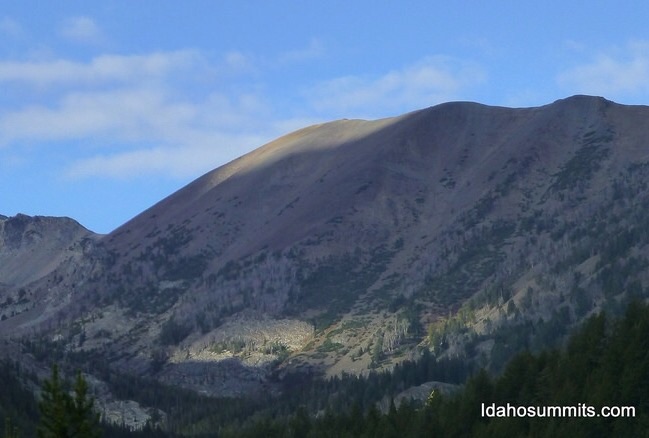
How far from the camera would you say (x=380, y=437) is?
124 m

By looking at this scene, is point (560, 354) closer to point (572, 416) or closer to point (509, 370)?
point (509, 370)

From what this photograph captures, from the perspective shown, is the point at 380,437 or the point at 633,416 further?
the point at 380,437

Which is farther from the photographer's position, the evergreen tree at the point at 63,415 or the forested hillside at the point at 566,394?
the forested hillside at the point at 566,394

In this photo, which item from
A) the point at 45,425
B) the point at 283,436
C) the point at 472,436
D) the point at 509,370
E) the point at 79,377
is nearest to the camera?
the point at 45,425

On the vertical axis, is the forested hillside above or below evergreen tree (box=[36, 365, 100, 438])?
below

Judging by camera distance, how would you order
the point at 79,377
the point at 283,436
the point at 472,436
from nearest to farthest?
1. the point at 79,377
2. the point at 472,436
3. the point at 283,436

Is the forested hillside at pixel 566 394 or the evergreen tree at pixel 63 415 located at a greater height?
the evergreen tree at pixel 63 415

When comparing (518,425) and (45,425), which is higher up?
(45,425)

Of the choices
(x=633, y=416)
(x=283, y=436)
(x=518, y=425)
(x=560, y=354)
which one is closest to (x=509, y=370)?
(x=560, y=354)

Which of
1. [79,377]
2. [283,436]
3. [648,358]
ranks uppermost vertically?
[79,377]

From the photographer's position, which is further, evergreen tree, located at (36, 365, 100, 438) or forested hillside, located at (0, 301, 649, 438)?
forested hillside, located at (0, 301, 649, 438)

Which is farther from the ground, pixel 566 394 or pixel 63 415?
pixel 63 415

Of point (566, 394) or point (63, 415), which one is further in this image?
point (566, 394)

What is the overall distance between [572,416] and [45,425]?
58.1 m
